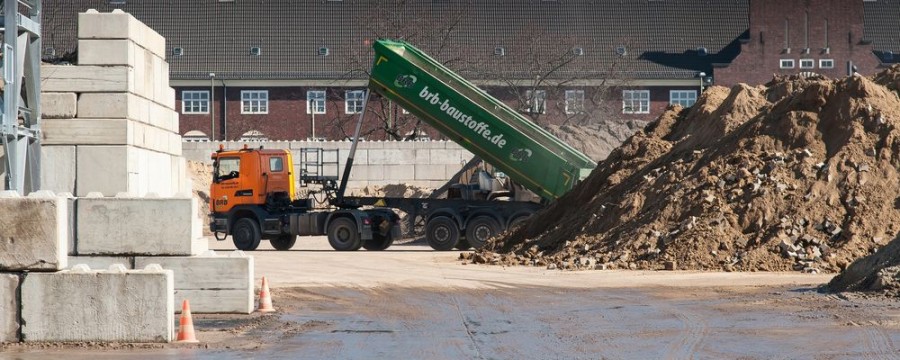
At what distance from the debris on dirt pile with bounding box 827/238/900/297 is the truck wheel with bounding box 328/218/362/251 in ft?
51.0

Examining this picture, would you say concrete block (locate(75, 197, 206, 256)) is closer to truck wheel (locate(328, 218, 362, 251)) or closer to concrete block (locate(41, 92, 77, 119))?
concrete block (locate(41, 92, 77, 119))

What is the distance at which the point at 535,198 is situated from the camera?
33031mm

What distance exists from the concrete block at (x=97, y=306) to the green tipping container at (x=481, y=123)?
61.6 feet

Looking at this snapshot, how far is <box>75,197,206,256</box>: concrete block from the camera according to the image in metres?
15.6

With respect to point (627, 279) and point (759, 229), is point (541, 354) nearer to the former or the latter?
point (627, 279)

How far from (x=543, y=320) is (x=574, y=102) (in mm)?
47317

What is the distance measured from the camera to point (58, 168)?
19.3 metres

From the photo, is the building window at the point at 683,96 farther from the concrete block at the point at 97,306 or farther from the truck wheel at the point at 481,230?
the concrete block at the point at 97,306

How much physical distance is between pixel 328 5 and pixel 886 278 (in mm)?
53829

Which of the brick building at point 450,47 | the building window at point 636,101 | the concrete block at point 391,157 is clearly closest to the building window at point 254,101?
the brick building at point 450,47

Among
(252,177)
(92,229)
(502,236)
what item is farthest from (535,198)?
(92,229)

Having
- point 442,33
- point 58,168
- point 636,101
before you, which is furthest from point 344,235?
point 636,101

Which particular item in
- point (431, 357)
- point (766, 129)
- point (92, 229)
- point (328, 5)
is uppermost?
point (328, 5)

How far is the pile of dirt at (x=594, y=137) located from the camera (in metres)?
48.3
